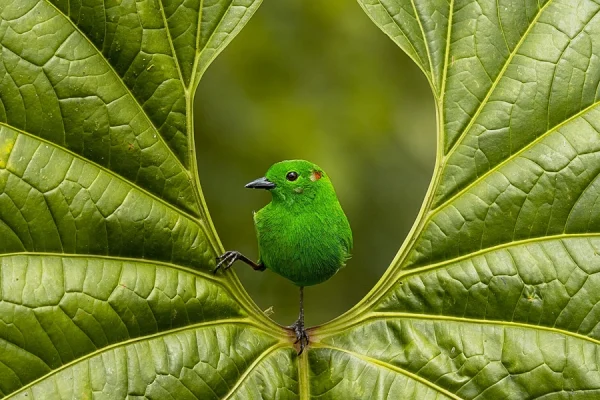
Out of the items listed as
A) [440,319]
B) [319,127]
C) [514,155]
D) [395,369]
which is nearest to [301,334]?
[395,369]

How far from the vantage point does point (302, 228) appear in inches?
90.6

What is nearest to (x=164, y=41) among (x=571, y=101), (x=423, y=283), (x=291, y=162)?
(x=291, y=162)

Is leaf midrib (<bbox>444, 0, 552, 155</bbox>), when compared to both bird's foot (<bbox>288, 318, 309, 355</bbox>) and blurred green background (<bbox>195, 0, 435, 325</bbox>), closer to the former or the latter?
bird's foot (<bbox>288, 318, 309, 355</bbox>)

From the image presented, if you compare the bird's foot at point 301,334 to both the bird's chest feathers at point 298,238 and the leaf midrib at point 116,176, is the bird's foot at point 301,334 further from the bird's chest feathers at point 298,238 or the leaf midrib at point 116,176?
the leaf midrib at point 116,176

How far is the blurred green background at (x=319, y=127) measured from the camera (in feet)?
16.2

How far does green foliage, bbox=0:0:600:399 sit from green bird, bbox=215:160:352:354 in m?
0.23

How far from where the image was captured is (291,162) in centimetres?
237

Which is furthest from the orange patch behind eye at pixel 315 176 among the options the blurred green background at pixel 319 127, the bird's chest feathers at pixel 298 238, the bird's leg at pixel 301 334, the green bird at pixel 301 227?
the blurred green background at pixel 319 127

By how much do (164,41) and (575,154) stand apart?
1370mm

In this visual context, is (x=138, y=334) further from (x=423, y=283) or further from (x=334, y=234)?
(x=423, y=283)

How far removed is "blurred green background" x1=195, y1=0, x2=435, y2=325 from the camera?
4.93 metres

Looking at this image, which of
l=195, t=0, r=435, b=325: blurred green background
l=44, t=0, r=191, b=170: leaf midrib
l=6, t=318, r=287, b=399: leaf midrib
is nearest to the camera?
l=6, t=318, r=287, b=399: leaf midrib

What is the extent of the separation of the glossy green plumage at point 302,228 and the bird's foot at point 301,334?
23 centimetres

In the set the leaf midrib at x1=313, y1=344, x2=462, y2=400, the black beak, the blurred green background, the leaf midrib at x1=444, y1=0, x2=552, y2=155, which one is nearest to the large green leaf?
the leaf midrib at x1=313, y1=344, x2=462, y2=400
